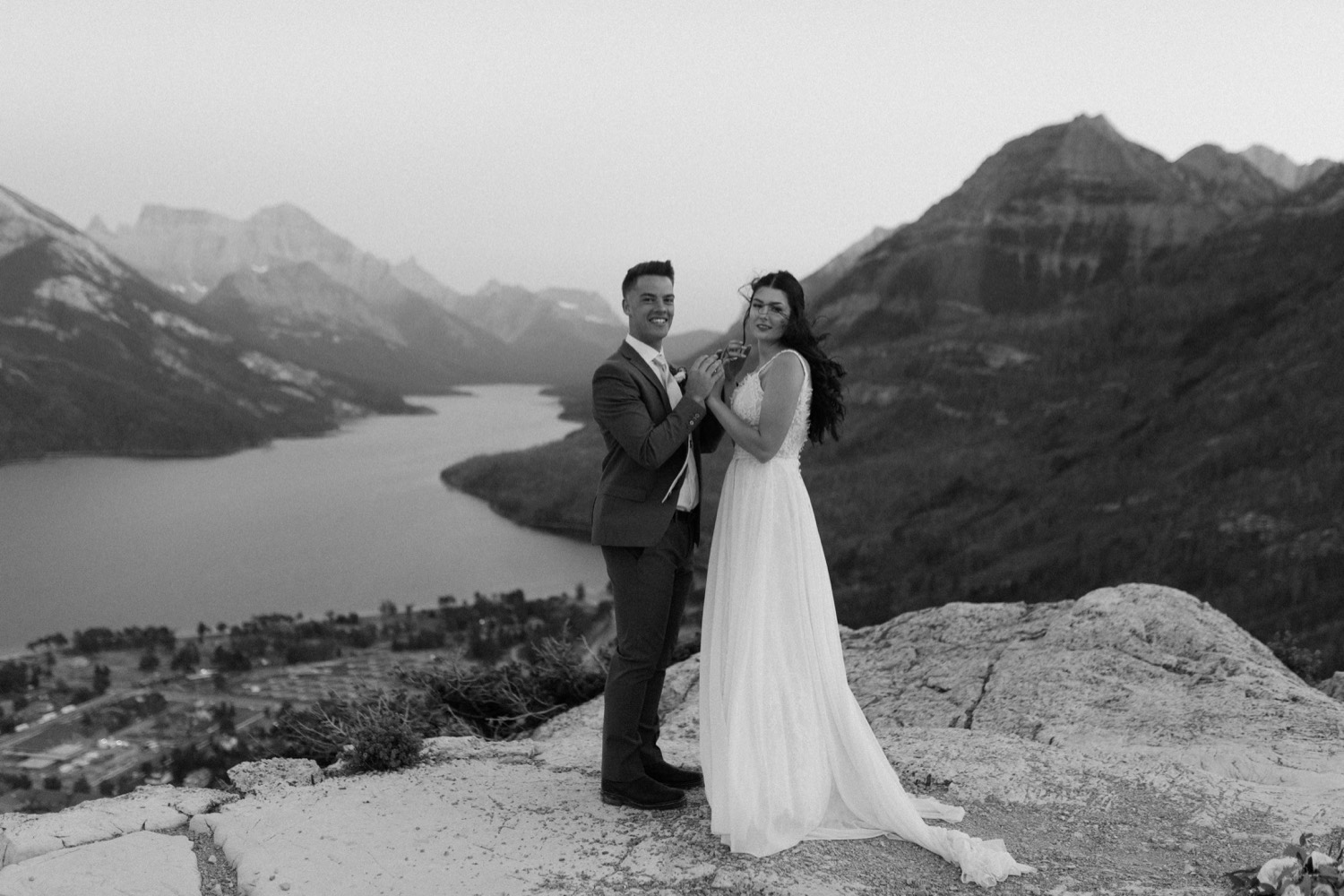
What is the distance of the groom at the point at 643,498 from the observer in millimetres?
4961

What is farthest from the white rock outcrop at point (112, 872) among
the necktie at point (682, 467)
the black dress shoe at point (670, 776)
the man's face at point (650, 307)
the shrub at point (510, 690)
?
the shrub at point (510, 690)

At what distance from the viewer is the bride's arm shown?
199 inches

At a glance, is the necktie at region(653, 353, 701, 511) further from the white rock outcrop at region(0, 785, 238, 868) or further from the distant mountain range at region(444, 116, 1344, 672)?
the distant mountain range at region(444, 116, 1344, 672)

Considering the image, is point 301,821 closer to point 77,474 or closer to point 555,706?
point 555,706

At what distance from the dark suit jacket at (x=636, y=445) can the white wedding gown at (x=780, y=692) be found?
0.40 metres

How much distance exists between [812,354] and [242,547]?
103715 millimetres

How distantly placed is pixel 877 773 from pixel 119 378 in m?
209

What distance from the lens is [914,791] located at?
5758mm

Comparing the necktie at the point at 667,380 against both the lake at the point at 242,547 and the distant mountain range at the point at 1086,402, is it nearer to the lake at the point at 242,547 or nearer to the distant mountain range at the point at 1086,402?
the distant mountain range at the point at 1086,402

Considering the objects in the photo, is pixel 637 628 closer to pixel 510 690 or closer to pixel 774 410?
pixel 774 410

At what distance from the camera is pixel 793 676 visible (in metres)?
5.15

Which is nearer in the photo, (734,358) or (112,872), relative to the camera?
(112,872)

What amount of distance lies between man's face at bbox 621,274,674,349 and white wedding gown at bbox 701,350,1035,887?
575 millimetres

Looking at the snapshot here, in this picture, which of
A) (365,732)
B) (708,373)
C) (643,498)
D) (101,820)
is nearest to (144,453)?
(365,732)
